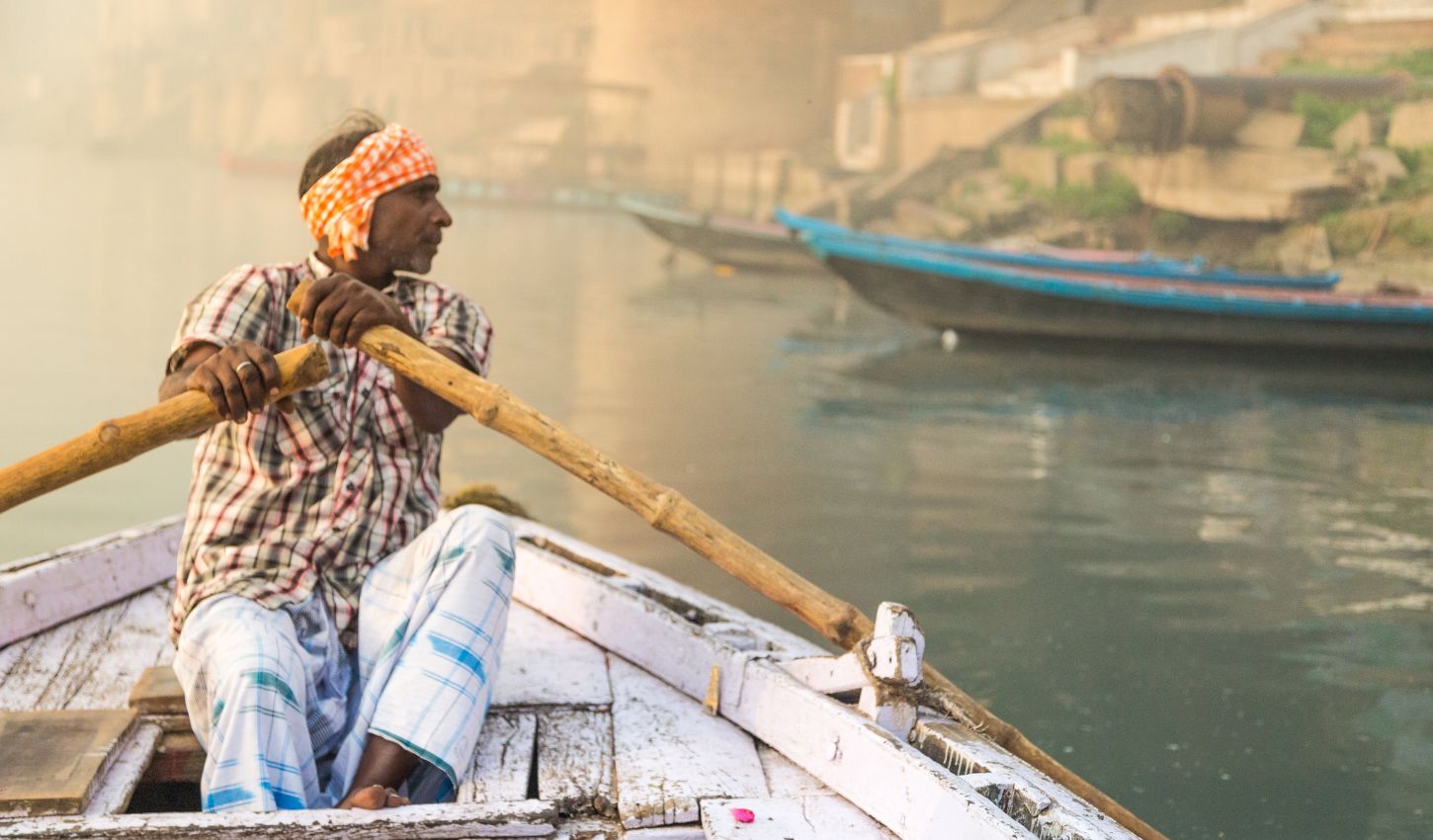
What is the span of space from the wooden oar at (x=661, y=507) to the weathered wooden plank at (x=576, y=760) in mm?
304

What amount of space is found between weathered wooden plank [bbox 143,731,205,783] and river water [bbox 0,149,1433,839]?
190 centimetres

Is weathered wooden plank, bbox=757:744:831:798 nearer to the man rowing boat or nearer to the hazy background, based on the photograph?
the man rowing boat

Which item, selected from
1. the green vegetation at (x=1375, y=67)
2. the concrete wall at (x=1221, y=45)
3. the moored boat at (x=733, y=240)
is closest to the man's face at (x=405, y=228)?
the moored boat at (x=733, y=240)

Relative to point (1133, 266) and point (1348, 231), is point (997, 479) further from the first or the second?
point (1348, 231)

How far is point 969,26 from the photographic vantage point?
26.6m

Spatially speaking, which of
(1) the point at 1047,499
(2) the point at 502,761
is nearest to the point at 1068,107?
(1) the point at 1047,499

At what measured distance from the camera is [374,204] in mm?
2154

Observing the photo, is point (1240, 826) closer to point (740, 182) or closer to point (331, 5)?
point (740, 182)

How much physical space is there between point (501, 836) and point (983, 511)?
430 cm

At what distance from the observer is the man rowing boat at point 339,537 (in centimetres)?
192

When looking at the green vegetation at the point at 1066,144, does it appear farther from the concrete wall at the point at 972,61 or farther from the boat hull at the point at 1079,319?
the boat hull at the point at 1079,319

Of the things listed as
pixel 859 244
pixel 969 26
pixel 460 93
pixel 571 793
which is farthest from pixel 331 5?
pixel 571 793

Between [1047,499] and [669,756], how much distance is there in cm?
431

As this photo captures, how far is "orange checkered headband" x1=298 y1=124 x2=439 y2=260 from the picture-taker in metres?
2.15
